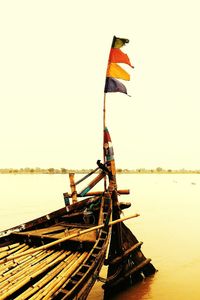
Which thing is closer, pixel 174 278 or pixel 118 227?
pixel 118 227

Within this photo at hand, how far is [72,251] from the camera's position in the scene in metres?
6.13

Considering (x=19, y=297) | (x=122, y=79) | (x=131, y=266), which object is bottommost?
(x=131, y=266)

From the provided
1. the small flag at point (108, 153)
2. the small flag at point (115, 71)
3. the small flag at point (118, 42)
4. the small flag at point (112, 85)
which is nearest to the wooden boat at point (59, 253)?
the small flag at point (108, 153)

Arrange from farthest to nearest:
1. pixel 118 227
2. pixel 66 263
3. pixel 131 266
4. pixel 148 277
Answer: pixel 148 277, pixel 131 266, pixel 118 227, pixel 66 263

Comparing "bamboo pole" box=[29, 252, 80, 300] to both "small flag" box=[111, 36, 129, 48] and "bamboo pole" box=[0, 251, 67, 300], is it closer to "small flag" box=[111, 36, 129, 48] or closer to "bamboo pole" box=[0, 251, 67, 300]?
"bamboo pole" box=[0, 251, 67, 300]

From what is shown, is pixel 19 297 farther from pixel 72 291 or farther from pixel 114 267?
pixel 114 267

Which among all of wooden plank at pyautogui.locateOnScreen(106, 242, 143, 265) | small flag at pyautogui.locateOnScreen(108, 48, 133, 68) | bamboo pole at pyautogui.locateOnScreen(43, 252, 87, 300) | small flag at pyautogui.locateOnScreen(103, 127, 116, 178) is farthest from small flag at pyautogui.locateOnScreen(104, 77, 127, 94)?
bamboo pole at pyautogui.locateOnScreen(43, 252, 87, 300)

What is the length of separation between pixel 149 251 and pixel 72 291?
9.08m

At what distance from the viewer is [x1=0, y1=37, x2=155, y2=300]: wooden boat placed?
479 centimetres

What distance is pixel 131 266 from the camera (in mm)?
7812

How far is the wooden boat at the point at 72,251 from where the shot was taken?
4.79 m

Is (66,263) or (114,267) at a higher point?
(66,263)

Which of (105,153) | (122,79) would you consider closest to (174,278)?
(105,153)

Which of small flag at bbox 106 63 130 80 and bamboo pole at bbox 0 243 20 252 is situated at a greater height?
small flag at bbox 106 63 130 80
